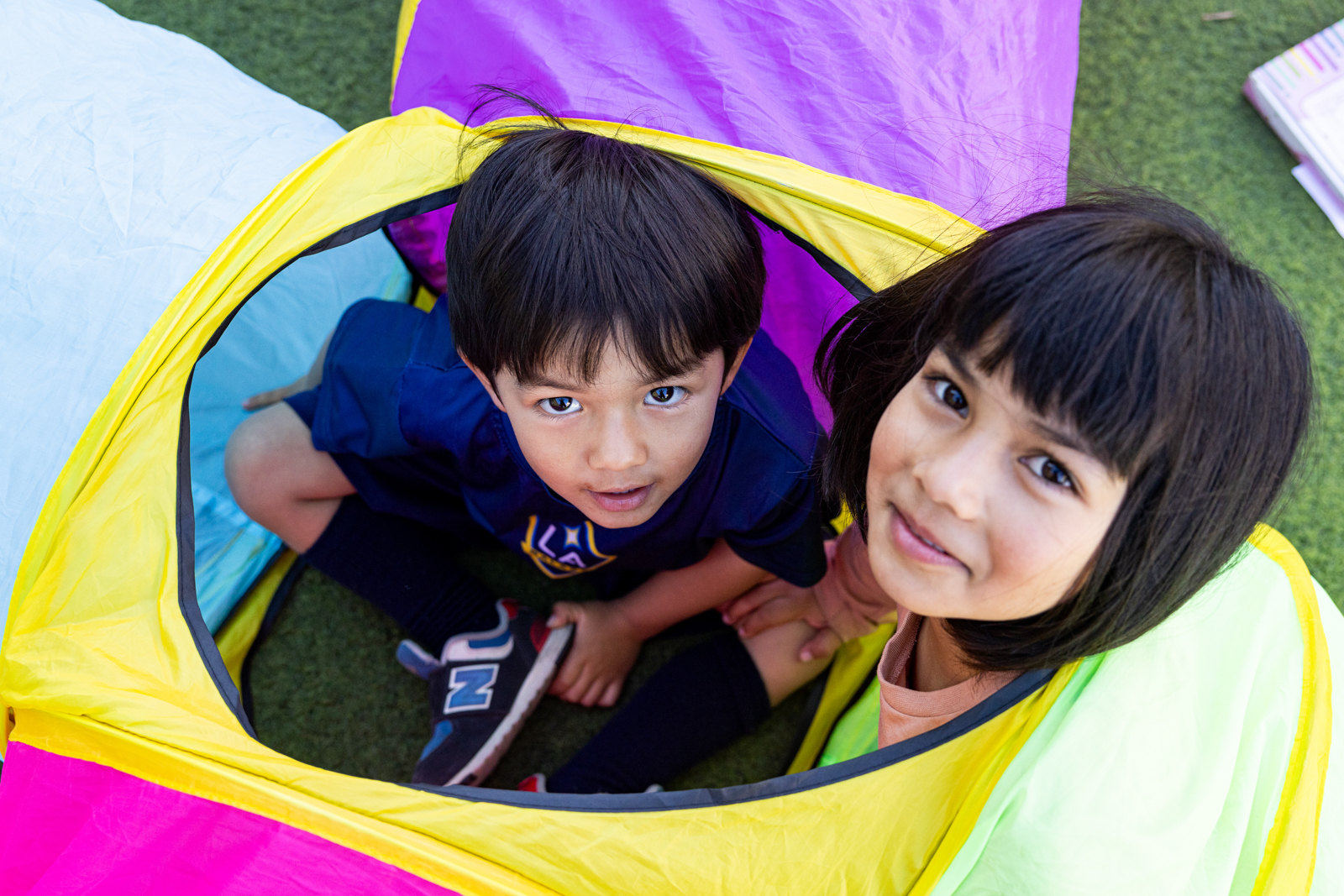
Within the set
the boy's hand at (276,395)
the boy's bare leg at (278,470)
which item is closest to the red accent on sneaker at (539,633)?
the boy's bare leg at (278,470)

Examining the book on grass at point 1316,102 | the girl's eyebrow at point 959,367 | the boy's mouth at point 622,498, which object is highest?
the book on grass at point 1316,102

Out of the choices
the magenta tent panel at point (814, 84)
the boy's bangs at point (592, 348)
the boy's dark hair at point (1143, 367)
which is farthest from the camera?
the magenta tent panel at point (814, 84)

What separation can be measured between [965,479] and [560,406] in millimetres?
270

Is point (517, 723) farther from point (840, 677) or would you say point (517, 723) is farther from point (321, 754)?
point (840, 677)

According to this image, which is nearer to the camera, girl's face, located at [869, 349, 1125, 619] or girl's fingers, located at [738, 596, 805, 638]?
girl's face, located at [869, 349, 1125, 619]

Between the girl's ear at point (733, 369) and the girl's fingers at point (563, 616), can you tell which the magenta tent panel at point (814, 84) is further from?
the girl's fingers at point (563, 616)

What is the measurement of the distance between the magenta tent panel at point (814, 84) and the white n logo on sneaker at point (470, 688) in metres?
0.40

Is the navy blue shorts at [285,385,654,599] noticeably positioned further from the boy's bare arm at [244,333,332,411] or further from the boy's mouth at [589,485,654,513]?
the boy's mouth at [589,485,654,513]

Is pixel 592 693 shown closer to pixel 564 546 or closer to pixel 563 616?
pixel 563 616

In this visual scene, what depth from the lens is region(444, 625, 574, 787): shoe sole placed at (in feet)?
2.75

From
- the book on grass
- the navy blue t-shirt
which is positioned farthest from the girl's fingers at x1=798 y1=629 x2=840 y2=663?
the book on grass

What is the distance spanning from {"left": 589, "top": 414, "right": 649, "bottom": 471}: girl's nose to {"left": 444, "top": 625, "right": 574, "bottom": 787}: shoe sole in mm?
343

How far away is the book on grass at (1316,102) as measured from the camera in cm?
100

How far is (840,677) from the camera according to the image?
892mm
